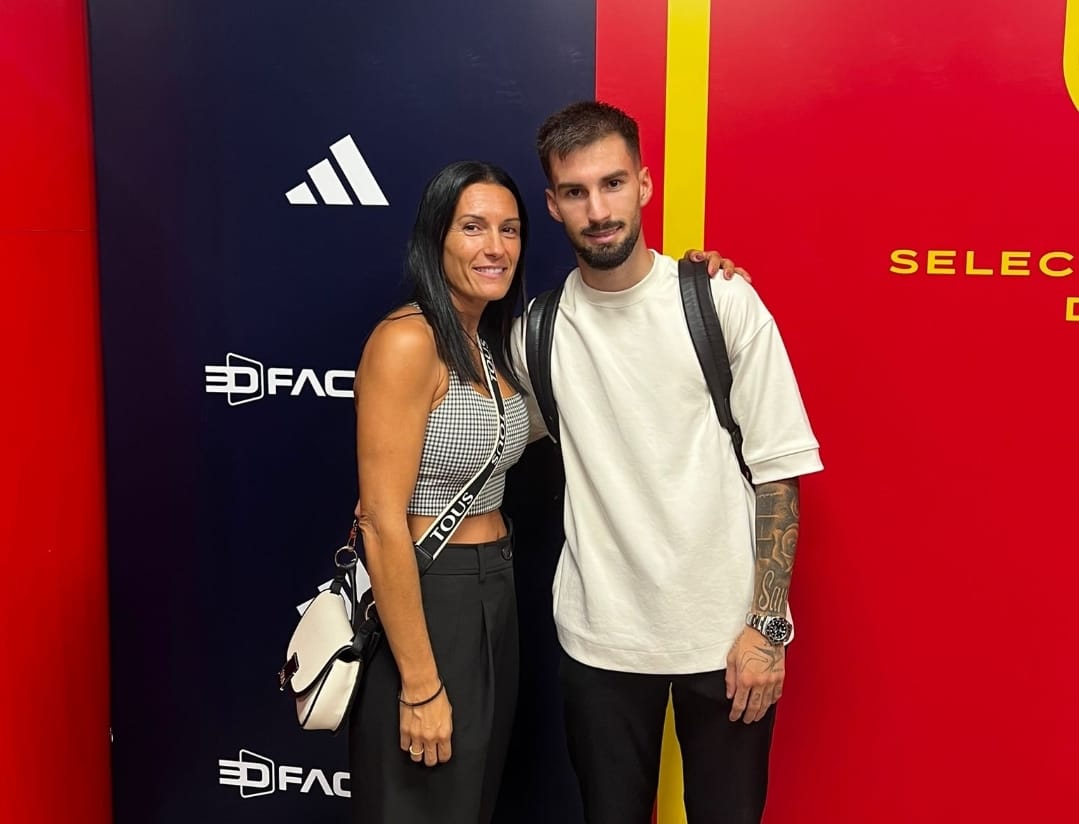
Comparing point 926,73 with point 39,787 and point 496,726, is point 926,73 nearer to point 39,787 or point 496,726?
point 496,726

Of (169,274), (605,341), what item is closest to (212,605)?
(169,274)

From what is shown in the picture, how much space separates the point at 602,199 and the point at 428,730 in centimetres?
103

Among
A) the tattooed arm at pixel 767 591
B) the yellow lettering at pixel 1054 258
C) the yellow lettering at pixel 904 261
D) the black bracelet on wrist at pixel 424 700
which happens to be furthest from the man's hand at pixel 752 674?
the yellow lettering at pixel 1054 258

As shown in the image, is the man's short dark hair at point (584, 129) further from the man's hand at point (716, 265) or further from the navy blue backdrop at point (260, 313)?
the navy blue backdrop at point (260, 313)

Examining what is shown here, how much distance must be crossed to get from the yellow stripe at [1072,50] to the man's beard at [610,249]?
104 cm

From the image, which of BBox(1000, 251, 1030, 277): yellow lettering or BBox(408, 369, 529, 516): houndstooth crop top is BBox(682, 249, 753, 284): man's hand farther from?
BBox(1000, 251, 1030, 277): yellow lettering

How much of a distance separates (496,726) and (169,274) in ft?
4.67

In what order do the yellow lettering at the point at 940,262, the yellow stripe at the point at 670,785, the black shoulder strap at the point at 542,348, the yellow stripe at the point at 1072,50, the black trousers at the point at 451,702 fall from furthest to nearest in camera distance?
the yellow stripe at the point at 670,785
the yellow lettering at the point at 940,262
the yellow stripe at the point at 1072,50
the black shoulder strap at the point at 542,348
the black trousers at the point at 451,702

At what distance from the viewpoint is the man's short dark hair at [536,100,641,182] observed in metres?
2.02

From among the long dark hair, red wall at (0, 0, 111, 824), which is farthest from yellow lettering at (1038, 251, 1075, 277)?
red wall at (0, 0, 111, 824)

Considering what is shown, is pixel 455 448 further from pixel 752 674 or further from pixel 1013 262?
pixel 1013 262

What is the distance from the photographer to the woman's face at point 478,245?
2043 millimetres

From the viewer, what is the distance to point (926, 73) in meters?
2.37

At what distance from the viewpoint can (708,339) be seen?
80.7 inches
